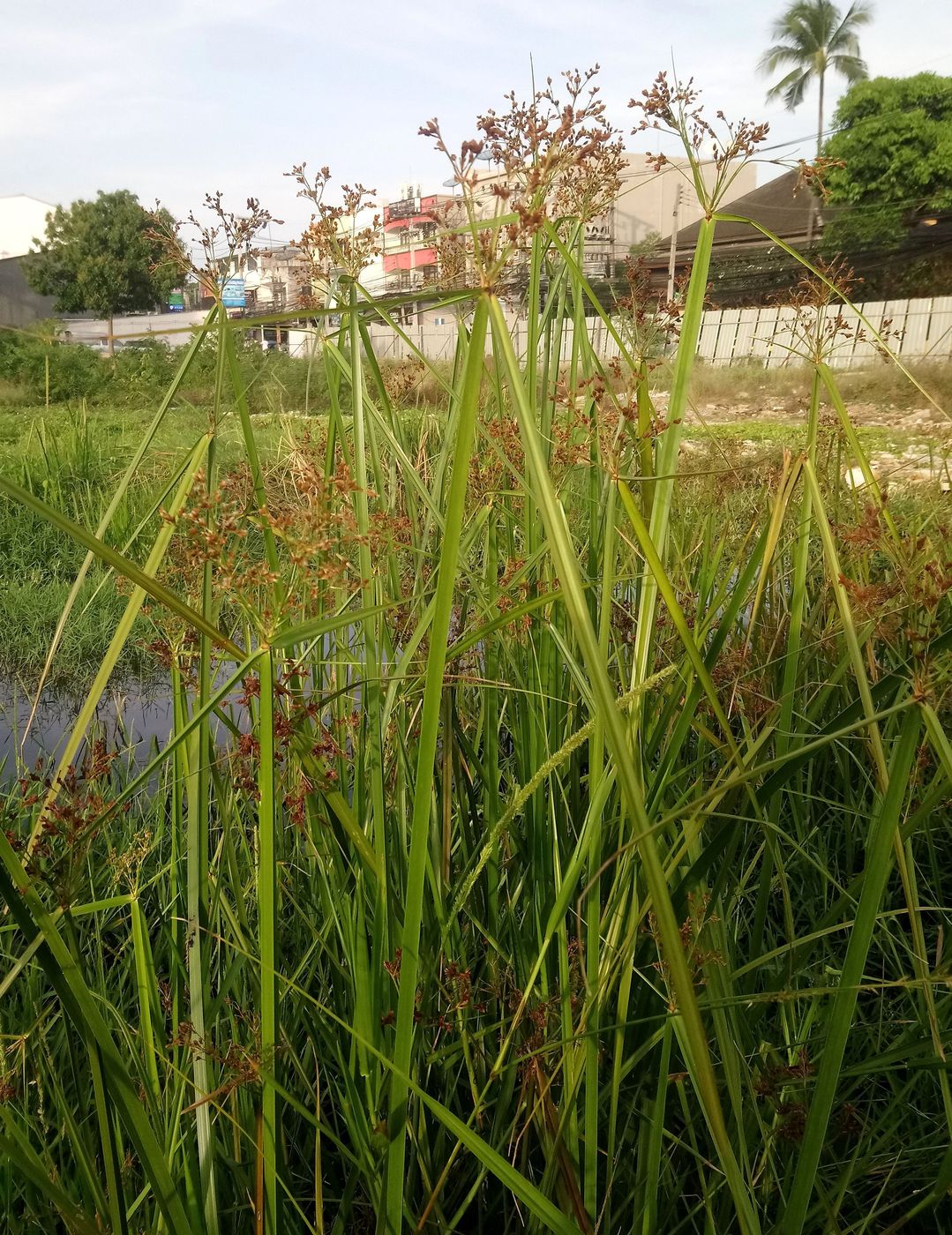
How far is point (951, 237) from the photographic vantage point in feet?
77.0

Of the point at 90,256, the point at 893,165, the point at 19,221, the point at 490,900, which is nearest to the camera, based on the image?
the point at 490,900

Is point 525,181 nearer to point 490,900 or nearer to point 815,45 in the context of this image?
point 490,900

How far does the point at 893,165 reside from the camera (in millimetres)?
25578

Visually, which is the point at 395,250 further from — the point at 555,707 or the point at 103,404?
the point at 103,404

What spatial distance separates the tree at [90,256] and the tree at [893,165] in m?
23.2

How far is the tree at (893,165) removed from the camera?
24500mm

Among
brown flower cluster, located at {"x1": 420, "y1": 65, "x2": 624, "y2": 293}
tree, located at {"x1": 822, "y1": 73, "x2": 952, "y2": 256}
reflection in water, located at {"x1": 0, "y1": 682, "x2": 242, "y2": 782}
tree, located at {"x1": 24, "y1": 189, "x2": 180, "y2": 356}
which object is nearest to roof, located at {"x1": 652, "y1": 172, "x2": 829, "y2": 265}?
tree, located at {"x1": 822, "y1": 73, "x2": 952, "y2": 256}

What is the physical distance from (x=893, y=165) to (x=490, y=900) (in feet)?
97.9

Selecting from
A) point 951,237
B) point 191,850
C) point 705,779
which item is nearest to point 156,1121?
point 191,850

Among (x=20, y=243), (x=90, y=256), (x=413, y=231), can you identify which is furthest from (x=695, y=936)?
(x=20, y=243)

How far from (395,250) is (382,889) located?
3.75 feet

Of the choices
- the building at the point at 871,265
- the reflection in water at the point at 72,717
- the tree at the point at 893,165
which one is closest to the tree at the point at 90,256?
the building at the point at 871,265

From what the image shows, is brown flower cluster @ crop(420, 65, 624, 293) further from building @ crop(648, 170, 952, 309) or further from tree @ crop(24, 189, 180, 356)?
tree @ crop(24, 189, 180, 356)

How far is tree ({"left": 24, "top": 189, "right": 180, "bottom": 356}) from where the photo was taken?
3362cm
